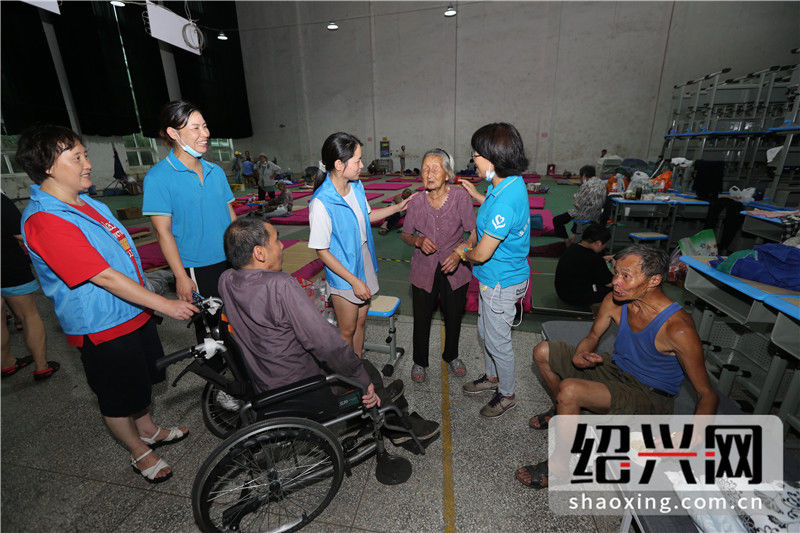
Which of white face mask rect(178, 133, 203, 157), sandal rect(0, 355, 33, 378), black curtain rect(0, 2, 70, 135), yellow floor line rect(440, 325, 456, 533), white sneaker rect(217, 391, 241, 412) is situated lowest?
yellow floor line rect(440, 325, 456, 533)

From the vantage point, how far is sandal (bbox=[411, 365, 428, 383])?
2.89m

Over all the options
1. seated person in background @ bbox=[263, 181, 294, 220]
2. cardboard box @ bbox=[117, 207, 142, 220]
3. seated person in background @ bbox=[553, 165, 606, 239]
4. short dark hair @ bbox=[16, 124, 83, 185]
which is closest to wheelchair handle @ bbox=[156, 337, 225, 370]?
short dark hair @ bbox=[16, 124, 83, 185]

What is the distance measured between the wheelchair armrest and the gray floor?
82 centimetres

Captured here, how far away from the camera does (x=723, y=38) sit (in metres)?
14.0

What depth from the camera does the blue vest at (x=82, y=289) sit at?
154cm

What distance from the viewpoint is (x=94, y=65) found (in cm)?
1331

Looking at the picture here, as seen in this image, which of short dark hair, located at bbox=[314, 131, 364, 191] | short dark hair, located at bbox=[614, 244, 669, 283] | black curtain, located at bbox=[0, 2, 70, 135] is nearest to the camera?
short dark hair, located at bbox=[614, 244, 669, 283]

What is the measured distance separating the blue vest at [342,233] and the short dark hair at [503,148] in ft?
2.60

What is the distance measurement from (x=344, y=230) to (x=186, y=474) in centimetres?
180

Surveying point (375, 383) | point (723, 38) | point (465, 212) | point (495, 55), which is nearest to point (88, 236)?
point (375, 383)

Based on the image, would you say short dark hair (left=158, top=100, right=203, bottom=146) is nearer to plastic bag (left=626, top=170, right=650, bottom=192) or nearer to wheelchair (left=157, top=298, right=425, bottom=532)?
wheelchair (left=157, top=298, right=425, bottom=532)

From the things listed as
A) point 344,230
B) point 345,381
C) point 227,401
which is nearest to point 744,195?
point 344,230

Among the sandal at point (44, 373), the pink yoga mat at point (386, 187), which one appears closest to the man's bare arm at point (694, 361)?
the sandal at point (44, 373)

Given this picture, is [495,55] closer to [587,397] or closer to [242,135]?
[242,135]
